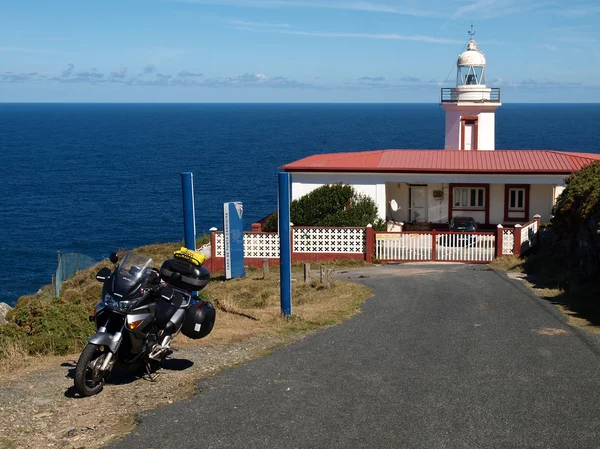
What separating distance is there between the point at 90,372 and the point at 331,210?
18362mm

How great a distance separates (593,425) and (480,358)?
8.67 feet

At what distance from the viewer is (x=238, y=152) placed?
102812mm

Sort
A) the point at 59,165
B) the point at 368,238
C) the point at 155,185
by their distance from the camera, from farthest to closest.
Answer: the point at 59,165, the point at 155,185, the point at 368,238

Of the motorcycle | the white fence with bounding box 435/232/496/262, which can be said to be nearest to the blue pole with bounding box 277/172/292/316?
the motorcycle

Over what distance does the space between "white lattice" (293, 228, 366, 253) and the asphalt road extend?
33.3ft

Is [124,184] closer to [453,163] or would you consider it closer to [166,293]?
[453,163]

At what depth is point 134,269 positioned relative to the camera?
869cm

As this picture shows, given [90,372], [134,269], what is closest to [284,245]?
[134,269]

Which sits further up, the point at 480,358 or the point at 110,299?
the point at 110,299

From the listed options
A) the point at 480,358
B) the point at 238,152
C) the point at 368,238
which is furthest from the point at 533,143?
the point at 480,358

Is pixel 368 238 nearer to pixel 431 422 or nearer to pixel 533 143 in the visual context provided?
A: pixel 431 422

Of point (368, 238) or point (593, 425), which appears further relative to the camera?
point (368, 238)

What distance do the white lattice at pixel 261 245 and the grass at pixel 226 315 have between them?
12.4ft

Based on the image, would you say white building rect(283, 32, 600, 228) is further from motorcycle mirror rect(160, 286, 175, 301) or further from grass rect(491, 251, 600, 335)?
motorcycle mirror rect(160, 286, 175, 301)
